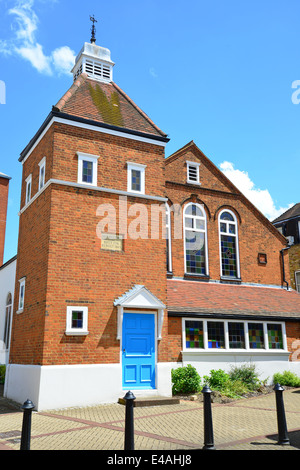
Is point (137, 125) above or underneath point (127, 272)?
above

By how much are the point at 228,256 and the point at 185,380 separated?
23.0ft

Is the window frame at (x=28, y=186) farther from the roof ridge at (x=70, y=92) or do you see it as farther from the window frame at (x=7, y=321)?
the window frame at (x=7, y=321)

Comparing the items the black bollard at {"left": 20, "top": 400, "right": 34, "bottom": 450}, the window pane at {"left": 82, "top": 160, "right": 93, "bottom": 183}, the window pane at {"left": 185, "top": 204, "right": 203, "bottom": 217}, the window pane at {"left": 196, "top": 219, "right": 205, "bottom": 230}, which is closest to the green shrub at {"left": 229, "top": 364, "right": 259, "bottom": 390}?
the window pane at {"left": 196, "top": 219, "right": 205, "bottom": 230}

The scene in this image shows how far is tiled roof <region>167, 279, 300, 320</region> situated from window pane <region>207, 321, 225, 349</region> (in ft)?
1.98

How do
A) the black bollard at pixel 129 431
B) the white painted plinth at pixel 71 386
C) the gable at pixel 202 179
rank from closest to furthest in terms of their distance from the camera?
the black bollard at pixel 129 431
the white painted plinth at pixel 71 386
the gable at pixel 202 179

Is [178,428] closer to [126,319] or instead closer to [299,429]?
[299,429]

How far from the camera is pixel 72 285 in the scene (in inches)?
512

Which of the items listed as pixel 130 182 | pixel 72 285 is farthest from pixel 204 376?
pixel 130 182

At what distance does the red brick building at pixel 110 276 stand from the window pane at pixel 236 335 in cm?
4

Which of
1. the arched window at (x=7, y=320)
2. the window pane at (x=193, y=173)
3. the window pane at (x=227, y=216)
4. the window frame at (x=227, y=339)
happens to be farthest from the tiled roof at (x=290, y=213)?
the arched window at (x=7, y=320)

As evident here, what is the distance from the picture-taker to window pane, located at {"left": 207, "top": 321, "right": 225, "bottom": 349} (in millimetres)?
16516

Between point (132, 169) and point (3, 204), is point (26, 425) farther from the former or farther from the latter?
point (3, 204)

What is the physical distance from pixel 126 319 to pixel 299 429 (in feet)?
20.3

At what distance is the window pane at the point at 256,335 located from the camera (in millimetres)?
17453
